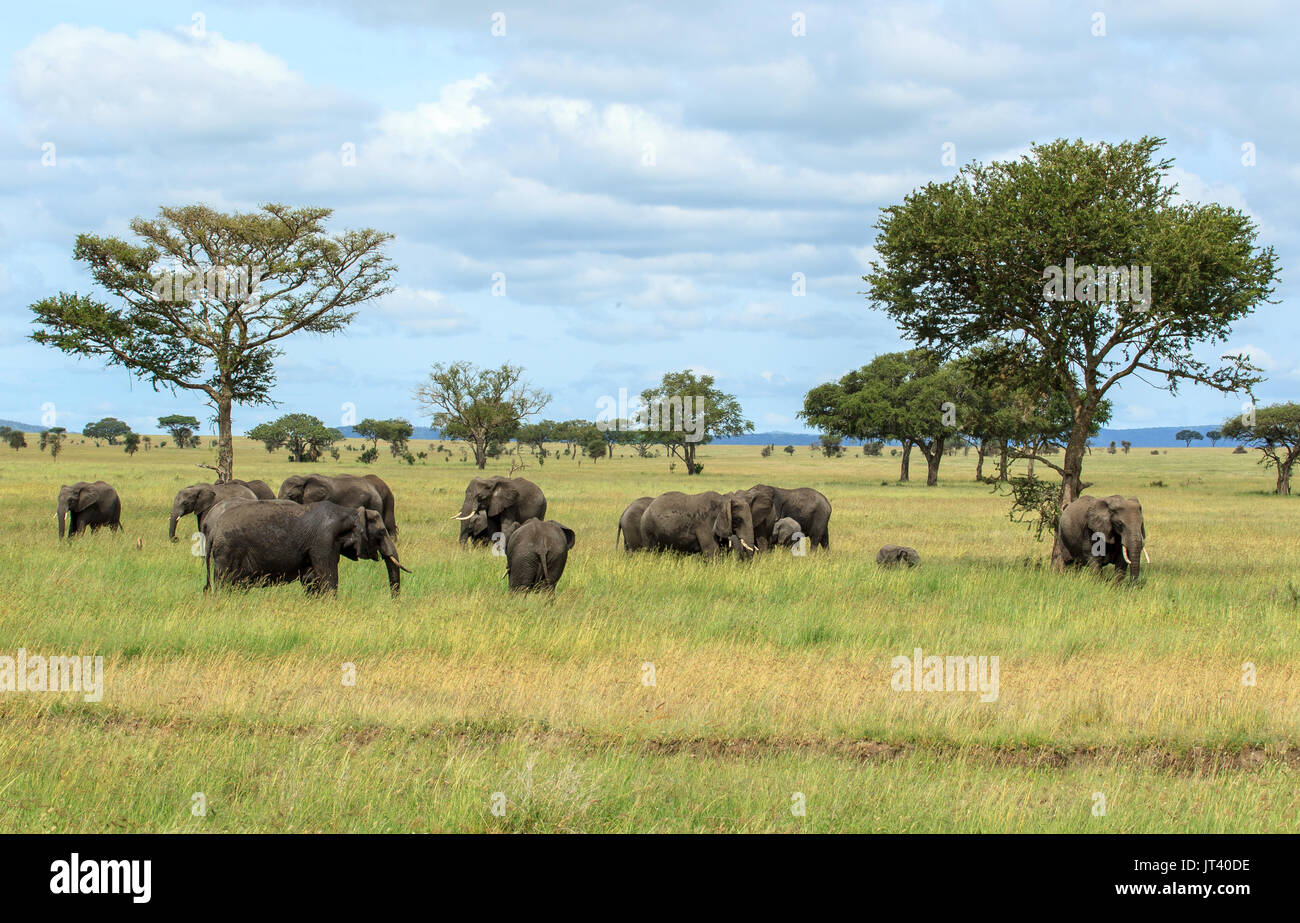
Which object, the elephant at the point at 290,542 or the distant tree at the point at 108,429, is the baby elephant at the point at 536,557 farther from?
the distant tree at the point at 108,429

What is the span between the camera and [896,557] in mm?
23969

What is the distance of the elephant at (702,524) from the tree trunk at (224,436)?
22.4 meters

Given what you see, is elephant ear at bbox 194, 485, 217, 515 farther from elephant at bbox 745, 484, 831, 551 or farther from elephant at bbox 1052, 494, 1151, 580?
elephant at bbox 1052, 494, 1151, 580

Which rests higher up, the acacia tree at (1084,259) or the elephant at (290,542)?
the acacia tree at (1084,259)

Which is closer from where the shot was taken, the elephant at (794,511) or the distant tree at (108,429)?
the elephant at (794,511)

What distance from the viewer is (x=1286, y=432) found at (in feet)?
237

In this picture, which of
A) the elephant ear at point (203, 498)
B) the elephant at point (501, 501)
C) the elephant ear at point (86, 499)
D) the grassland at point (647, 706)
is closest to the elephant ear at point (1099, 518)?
the grassland at point (647, 706)

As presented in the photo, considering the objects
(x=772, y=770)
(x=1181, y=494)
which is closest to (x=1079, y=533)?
(x=772, y=770)

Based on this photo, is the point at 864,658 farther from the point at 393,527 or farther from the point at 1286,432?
the point at 1286,432

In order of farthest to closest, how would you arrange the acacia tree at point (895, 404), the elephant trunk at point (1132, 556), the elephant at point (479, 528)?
the acacia tree at point (895, 404) → the elephant at point (479, 528) → the elephant trunk at point (1132, 556)

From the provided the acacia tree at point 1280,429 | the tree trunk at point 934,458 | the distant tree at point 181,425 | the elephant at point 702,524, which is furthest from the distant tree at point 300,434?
the elephant at point 702,524

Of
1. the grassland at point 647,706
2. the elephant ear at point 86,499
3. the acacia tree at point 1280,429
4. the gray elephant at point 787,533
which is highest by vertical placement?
the acacia tree at point 1280,429

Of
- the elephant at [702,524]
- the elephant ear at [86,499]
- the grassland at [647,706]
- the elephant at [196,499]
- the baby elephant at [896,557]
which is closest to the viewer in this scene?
the grassland at [647,706]

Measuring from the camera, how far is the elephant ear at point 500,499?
83.9 ft
